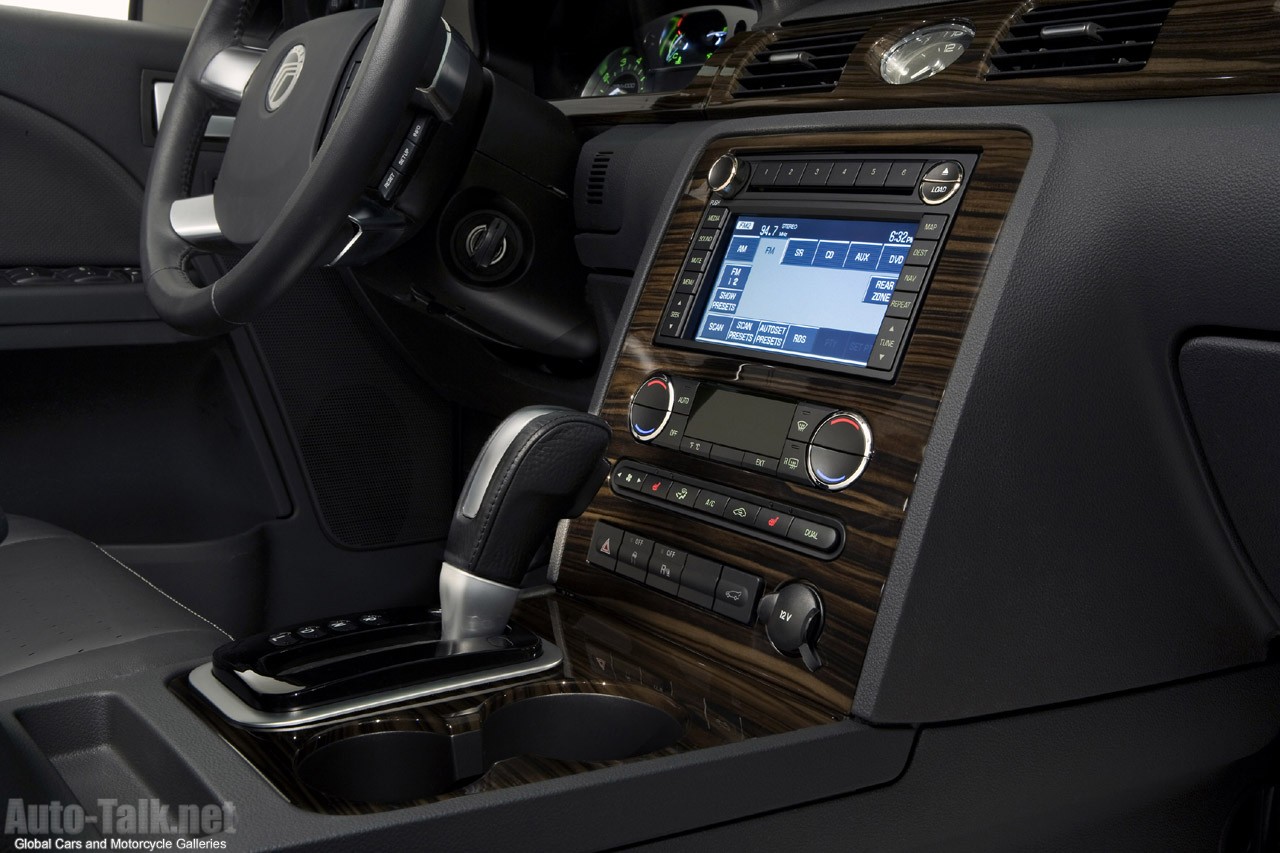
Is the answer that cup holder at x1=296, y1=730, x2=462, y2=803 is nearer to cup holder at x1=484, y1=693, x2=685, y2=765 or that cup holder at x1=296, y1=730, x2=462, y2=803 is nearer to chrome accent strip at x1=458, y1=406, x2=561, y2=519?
cup holder at x1=484, y1=693, x2=685, y2=765

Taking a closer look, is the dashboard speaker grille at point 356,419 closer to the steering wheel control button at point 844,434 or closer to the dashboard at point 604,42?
the dashboard at point 604,42

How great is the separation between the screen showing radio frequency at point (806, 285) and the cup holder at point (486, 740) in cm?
30

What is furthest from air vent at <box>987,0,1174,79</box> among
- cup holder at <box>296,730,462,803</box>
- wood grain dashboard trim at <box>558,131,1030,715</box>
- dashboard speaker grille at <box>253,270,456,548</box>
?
dashboard speaker grille at <box>253,270,456,548</box>

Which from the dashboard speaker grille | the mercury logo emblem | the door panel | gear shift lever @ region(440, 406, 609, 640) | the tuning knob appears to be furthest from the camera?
the dashboard speaker grille

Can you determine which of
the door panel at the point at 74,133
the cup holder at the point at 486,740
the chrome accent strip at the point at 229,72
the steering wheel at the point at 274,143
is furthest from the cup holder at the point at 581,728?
the door panel at the point at 74,133

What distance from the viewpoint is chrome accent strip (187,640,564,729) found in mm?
718

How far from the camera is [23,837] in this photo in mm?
610

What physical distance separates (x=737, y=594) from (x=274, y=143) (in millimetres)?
635

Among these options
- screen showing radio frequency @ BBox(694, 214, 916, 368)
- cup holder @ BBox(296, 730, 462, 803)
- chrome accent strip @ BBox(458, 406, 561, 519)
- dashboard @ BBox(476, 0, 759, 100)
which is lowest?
cup holder @ BBox(296, 730, 462, 803)

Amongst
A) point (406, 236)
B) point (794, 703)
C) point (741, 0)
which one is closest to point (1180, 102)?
point (794, 703)

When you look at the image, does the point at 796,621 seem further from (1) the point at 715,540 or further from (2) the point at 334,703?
(2) the point at 334,703

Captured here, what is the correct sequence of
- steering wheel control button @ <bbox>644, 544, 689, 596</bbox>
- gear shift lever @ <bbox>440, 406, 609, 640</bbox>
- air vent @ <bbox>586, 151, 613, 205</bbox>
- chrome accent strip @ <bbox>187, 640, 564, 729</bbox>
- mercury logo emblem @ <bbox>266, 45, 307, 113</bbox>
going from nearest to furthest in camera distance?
chrome accent strip @ <bbox>187, 640, 564, 729</bbox>, gear shift lever @ <bbox>440, 406, 609, 640</bbox>, steering wheel control button @ <bbox>644, 544, 689, 596</bbox>, mercury logo emblem @ <bbox>266, 45, 307, 113</bbox>, air vent @ <bbox>586, 151, 613, 205</bbox>

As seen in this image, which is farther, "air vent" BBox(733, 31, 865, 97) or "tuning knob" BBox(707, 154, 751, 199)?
"air vent" BBox(733, 31, 865, 97)

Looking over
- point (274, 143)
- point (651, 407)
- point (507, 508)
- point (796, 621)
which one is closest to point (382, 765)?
point (507, 508)
